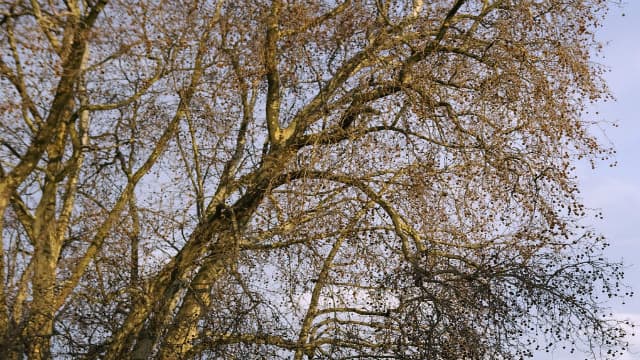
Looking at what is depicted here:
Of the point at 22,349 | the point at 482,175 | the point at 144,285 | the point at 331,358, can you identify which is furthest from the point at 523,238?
the point at 22,349

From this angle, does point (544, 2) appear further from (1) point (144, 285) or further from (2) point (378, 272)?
(1) point (144, 285)

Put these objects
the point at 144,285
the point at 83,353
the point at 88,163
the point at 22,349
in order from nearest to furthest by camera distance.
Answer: the point at 22,349
the point at 83,353
the point at 144,285
the point at 88,163

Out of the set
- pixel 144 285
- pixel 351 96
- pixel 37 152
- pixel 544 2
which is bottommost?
pixel 144 285

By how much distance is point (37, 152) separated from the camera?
921 cm

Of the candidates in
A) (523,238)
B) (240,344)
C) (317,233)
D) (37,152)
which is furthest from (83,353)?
(523,238)

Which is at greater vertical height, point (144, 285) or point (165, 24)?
point (165, 24)

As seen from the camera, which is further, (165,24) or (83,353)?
(165,24)

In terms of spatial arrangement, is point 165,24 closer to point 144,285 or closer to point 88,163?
point 88,163

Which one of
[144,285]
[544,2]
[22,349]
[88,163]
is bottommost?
[22,349]

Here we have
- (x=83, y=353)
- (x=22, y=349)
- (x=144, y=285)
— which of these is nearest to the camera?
(x=22, y=349)

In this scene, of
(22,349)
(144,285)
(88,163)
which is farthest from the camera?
(88,163)

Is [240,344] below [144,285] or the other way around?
below

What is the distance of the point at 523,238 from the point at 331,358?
8.55ft

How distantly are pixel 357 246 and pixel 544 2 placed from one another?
3892 millimetres
